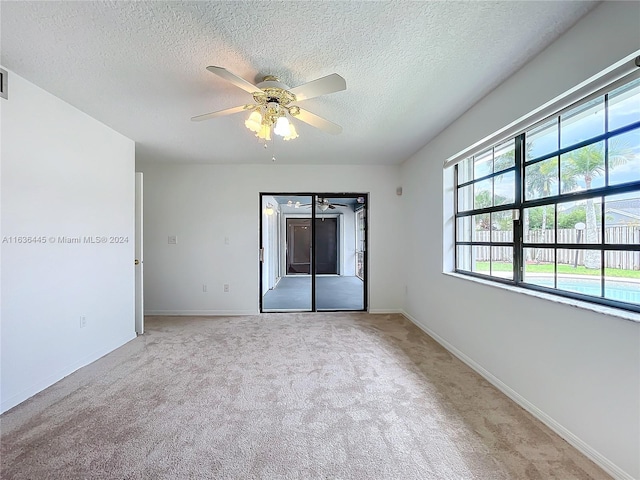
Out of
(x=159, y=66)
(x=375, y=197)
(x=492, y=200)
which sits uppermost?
(x=159, y=66)

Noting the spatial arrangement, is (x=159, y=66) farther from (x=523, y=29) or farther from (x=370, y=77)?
(x=523, y=29)

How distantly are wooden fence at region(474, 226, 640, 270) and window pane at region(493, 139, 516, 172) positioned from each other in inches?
22.4

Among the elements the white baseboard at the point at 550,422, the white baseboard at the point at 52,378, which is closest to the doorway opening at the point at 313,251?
the white baseboard at the point at 52,378

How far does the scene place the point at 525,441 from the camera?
5.53ft

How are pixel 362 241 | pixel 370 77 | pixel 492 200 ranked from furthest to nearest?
1. pixel 362 241
2. pixel 492 200
3. pixel 370 77

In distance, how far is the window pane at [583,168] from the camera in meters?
1.66

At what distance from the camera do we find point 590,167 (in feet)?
5.62

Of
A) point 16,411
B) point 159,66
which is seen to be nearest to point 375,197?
point 159,66

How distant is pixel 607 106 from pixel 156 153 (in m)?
4.57

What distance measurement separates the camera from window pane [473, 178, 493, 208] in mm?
2697

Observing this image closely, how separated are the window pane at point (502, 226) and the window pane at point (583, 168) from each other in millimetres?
545

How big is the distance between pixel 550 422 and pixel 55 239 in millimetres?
3906

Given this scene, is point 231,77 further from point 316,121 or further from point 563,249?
point 563,249

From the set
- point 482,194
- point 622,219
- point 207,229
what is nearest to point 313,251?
point 207,229
